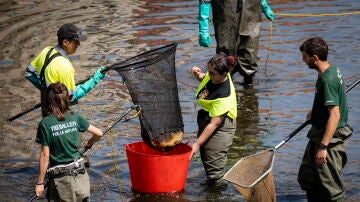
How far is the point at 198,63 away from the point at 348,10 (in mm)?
5117

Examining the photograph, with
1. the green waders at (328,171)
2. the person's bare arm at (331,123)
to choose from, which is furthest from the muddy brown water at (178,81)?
the person's bare arm at (331,123)

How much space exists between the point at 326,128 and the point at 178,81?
650cm

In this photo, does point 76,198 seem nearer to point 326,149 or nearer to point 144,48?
point 326,149

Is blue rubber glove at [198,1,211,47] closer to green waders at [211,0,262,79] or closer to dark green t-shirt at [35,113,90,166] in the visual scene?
green waders at [211,0,262,79]

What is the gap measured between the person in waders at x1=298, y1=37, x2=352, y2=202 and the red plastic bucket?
1451 mm

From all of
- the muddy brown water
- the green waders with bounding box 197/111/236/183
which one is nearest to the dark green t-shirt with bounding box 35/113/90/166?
the muddy brown water

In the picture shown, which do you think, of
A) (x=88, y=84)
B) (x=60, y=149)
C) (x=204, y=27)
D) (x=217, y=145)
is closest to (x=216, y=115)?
(x=217, y=145)

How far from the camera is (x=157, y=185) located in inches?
333

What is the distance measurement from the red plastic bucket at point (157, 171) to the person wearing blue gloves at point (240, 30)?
422cm

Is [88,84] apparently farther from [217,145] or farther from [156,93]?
[217,145]

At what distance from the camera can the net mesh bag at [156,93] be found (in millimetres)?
8383

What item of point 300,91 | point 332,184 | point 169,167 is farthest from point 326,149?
point 300,91

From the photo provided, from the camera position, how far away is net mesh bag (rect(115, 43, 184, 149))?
8.38 meters

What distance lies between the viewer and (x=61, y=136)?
7113 mm
